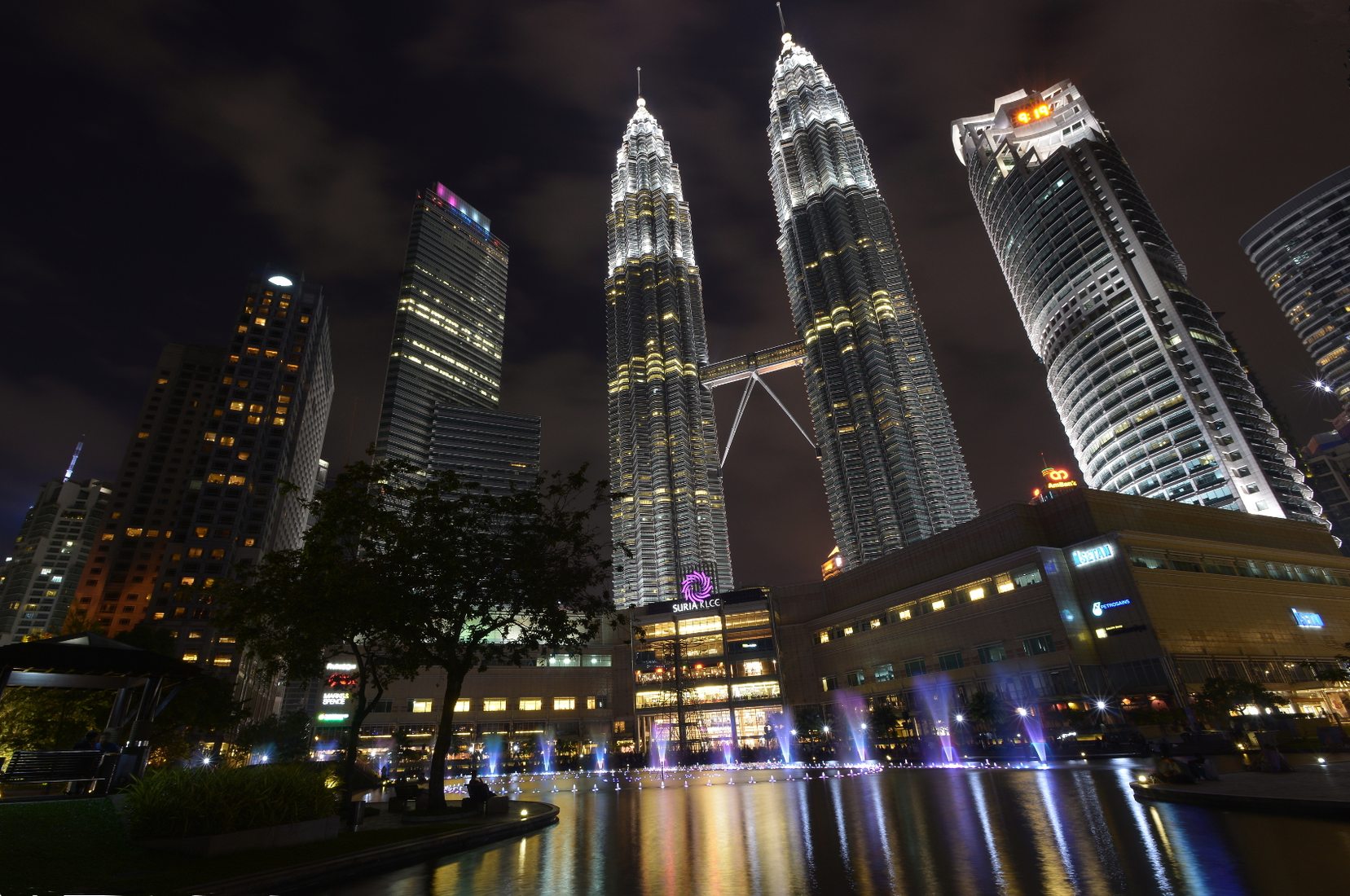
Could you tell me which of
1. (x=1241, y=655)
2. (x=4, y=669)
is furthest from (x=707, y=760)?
(x=4, y=669)

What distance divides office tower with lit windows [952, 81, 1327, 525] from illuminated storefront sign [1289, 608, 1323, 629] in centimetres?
3998

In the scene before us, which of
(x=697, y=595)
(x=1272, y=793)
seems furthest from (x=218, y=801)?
(x=697, y=595)

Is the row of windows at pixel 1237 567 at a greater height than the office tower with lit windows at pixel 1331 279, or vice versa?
the office tower with lit windows at pixel 1331 279

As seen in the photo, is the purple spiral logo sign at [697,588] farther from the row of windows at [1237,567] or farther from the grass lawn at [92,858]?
the grass lawn at [92,858]

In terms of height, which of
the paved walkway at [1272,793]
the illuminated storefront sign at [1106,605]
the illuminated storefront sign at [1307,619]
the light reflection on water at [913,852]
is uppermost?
the illuminated storefront sign at [1106,605]

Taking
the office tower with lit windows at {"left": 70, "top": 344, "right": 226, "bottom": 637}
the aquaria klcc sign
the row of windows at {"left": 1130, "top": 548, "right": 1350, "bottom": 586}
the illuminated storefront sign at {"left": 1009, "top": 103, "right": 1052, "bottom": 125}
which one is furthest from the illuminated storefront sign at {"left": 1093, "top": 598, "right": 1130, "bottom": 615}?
the office tower with lit windows at {"left": 70, "top": 344, "right": 226, "bottom": 637}

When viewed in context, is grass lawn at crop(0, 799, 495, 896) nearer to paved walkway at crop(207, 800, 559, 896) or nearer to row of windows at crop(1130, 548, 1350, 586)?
paved walkway at crop(207, 800, 559, 896)

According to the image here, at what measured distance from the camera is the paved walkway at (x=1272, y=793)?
1490 cm

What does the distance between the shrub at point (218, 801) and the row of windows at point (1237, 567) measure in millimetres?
78242

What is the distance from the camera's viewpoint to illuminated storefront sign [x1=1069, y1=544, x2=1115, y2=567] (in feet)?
231

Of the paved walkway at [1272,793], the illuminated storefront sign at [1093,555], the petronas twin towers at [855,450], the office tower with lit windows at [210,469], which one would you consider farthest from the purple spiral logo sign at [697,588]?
the paved walkway at [1272,793]

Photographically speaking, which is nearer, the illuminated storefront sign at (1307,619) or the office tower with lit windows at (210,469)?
the illuminated storefront sign at (1307,619)

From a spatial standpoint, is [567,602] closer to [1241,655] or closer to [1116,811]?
[1116,811]

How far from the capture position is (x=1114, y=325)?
137875mm
